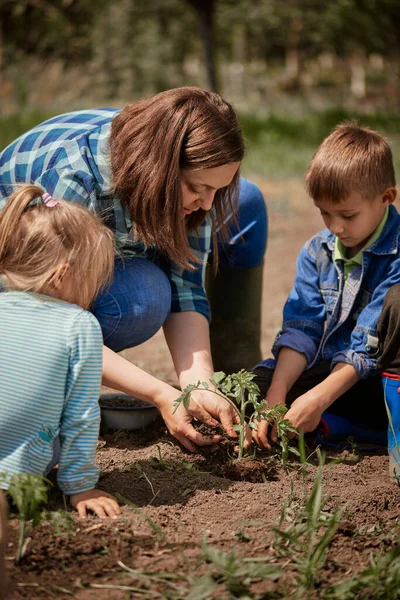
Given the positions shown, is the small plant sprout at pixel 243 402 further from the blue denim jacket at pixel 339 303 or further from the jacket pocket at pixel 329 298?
the jacket pocket at pixel 329 298

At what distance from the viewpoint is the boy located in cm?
254

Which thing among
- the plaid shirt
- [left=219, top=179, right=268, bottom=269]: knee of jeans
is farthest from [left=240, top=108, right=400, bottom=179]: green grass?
the plaid shirt

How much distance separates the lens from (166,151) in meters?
2.30

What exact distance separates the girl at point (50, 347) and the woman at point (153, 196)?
0.40 m

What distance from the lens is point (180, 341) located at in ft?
8.73

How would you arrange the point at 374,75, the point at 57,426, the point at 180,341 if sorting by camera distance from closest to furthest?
1. the point at 57,426
2. the point at 180,341
3. the point at 374,75

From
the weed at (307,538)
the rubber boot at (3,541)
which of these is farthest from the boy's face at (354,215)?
the rubber boot at (3,541)

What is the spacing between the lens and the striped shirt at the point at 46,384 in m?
1.86

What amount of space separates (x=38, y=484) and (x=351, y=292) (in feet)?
4.68

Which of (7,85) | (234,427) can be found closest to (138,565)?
(234,427)

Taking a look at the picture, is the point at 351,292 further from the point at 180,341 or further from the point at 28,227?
the point at 28,227

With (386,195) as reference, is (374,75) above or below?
below

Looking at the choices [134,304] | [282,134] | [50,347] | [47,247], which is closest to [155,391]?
[134,304]

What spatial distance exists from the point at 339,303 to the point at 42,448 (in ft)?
4.21
